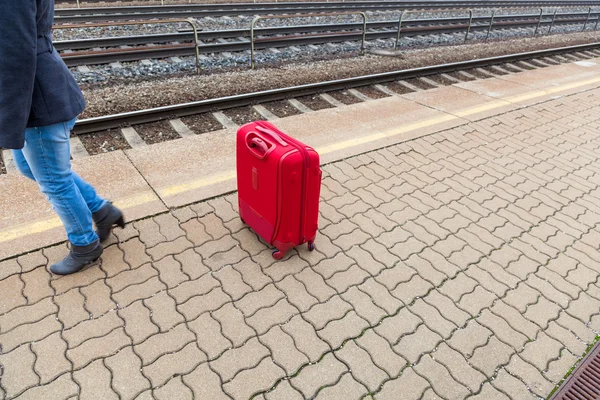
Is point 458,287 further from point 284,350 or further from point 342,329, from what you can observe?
point 284,350

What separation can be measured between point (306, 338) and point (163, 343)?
0.86 meters

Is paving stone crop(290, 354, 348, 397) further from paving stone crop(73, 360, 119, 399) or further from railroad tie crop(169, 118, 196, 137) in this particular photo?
railroad tie crop(169, 118, 196, 137)

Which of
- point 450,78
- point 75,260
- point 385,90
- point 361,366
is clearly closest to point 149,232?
point 75,260

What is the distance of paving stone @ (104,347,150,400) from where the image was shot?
228 cm

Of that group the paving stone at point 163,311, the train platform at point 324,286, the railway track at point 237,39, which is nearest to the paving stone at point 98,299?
the train platform at point 324,286

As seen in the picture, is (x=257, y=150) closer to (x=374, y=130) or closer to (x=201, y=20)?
(x=374, y=130)

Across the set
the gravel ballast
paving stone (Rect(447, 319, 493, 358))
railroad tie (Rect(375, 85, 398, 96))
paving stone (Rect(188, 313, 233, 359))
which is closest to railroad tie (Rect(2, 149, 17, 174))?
the gravel ballast

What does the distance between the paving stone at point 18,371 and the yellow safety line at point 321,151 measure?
113 centimetres

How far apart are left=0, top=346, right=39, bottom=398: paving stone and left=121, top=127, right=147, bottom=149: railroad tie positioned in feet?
8.95

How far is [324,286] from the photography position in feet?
10.1

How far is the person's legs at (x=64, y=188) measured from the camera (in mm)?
2531

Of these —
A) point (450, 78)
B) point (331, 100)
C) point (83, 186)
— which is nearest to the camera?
point (83, 186)

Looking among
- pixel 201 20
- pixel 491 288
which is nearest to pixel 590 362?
pixel 491 288

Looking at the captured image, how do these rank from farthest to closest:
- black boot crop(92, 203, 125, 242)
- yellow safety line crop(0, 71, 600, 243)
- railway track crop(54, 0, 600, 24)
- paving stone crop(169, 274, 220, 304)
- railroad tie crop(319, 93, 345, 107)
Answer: railway track crop(54, 0, 600, 24)
railroad tie crop(319, 93, 345, 107)
yellow safety line crop(0, 71, 600, 243)
black boot crop(92, 203, 125, 242)
paving stone crop(169, 274, 220, 304)
